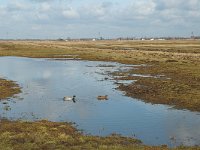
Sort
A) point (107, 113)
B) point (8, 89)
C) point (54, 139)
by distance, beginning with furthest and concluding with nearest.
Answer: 1. point (8, 89)
2. point (107, 113)
3. point (54, 139)

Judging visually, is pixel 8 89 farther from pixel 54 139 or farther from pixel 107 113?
pixel 54 139

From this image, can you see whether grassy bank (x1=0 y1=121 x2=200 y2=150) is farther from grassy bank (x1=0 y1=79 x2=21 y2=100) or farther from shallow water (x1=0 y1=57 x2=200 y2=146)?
grassy bank (x1=0 y1=79 x2=21 y2=100)

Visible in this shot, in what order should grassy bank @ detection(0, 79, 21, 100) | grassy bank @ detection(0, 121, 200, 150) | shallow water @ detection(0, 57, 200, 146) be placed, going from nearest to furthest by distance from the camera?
grassy bank @ detection(0, 121, 200, 150) → shallow water @ detection(0, 57, 200, 146) → grassy bank @ detection(0, 79, 21, 100)

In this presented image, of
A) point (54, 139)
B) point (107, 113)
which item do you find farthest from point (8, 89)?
point (54, 139)

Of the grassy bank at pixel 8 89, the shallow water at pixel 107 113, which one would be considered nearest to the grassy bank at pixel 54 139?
the shallow water at pixel 107 113

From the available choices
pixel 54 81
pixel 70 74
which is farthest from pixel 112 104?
pixel 70 74

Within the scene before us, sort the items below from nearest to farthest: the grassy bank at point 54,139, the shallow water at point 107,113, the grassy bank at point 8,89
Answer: the grassy bank at point 54,139 → the shallow water at point 107,113 → the grassy bank at point 8,89

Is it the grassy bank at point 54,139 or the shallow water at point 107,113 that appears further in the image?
the shallow water at point 107,113

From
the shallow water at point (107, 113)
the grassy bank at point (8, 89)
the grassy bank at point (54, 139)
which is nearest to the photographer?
the grassy bank at point (54, 139)

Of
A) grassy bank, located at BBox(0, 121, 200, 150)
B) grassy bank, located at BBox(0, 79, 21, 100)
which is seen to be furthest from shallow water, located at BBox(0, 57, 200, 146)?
grassy bank, located at BBox(0, 121, 200, 150)

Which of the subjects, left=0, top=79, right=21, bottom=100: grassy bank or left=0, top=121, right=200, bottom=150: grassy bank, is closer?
left=0, top=121, right=200, bottom=150: grassy bank

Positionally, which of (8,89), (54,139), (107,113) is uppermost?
(54,139)

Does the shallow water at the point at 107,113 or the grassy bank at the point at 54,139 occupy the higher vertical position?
the grassy bank at the point at 54,139

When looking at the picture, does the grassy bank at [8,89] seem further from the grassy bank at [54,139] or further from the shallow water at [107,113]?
the grassy bank at [54,139]
